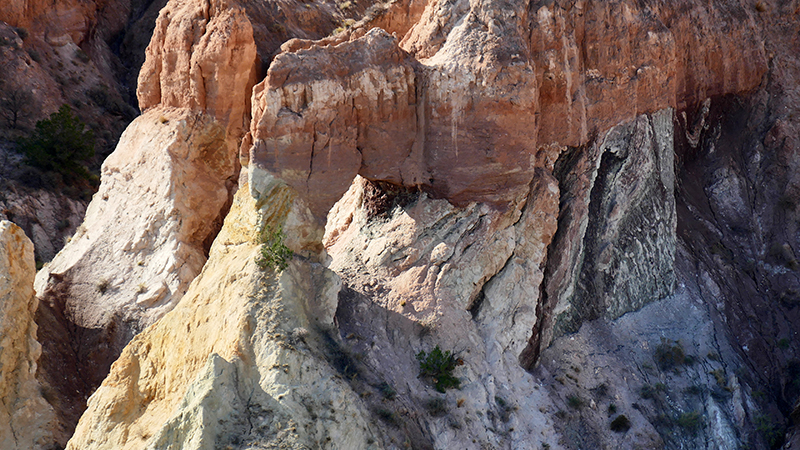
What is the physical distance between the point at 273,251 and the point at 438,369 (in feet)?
Answer: 15.2

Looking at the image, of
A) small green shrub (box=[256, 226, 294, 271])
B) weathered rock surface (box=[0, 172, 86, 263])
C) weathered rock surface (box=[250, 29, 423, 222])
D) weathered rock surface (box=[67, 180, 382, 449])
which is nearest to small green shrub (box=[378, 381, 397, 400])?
weathered rock surface (box=[67, 180, 382, 449])

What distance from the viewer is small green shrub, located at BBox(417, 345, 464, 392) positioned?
67.8 feet

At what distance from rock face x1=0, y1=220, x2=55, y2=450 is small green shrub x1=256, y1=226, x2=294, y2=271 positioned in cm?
807

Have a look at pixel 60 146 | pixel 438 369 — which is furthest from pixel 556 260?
pixel 60 146

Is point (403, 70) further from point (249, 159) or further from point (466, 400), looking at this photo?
point (466, 400)

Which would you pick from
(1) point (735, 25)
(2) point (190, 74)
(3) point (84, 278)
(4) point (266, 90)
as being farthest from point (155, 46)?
(1) point (735, 25)

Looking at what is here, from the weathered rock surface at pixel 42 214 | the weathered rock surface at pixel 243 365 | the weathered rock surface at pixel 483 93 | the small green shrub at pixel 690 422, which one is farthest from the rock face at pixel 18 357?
the small green shrub at pixel 690 422

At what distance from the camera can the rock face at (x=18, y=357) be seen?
23438 millimetres

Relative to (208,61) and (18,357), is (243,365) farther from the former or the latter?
(208,61)

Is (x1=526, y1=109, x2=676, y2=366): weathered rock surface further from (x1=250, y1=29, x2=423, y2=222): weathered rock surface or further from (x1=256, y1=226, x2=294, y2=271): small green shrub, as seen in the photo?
(x1=256, y1=226, x2=294, y2=271): small green shrub

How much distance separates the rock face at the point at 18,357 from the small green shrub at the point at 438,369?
34.6 ft

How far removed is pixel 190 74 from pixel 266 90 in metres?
7.94

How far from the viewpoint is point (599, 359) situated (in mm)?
23906

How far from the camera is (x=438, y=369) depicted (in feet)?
68.1
